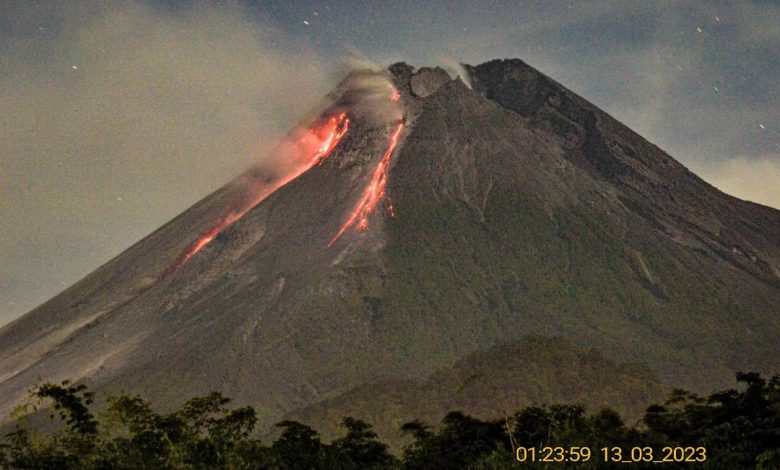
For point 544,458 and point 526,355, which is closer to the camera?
point 544,458

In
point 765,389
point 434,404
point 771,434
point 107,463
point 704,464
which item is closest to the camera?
point 704,464

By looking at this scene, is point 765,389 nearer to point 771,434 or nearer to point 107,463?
point 771,434

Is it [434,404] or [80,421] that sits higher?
[80,421]

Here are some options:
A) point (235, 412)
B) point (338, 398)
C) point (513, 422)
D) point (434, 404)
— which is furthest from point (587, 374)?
point (235, 412)

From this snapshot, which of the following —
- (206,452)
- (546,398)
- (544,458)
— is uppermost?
(206,452)

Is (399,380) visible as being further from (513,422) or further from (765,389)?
(765,389)

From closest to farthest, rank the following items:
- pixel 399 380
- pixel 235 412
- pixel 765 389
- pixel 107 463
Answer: pixel 107 463
pixel 765 389
pixel 235 412
pixel 399 380
